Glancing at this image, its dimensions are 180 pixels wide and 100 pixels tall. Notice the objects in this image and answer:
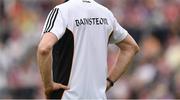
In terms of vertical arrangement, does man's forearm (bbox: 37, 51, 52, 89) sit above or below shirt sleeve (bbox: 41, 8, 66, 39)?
below

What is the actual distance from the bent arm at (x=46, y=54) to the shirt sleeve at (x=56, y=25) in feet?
0.12

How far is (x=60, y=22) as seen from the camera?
581 cm

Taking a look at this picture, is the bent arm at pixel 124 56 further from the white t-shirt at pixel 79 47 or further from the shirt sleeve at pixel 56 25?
the shirt sleeve at pixel 56 25

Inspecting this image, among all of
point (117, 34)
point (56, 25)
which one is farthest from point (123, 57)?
point (56, 25)

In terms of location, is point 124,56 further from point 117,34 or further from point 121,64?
point 117,34

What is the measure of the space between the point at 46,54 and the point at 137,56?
877cm

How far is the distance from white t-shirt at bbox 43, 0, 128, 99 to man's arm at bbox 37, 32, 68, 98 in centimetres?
7

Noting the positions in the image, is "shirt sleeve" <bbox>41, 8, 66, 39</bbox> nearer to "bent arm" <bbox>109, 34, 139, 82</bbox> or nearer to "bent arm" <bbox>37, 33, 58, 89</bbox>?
"bent arm" <bbox>37, 33, 58, 89</bbox>

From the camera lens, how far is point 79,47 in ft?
19.3

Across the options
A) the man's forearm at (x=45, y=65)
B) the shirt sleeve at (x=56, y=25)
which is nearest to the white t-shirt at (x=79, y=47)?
the shirt sleeve at (x=56, y=25)

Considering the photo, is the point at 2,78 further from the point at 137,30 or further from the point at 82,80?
the point at 82,80

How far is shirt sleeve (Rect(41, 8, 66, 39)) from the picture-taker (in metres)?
5.76

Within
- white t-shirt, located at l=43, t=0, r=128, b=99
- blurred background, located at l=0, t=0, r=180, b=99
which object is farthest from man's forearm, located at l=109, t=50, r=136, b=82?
blurred background, located at l=0, t=0, r=180, b=99

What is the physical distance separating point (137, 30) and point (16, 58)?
2.29 m
